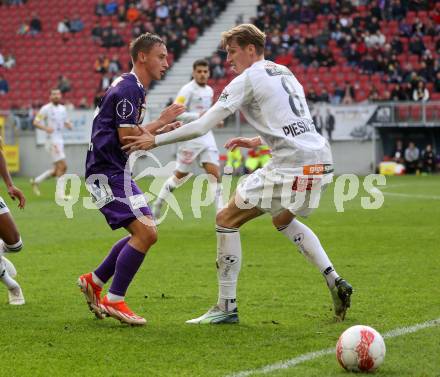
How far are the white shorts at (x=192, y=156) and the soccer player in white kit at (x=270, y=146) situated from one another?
324 inches

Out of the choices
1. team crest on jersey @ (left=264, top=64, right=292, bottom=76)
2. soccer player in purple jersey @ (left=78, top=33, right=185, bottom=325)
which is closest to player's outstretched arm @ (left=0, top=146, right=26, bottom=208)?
soccer player in purple jersey @ (left=78, top=33, right=185, bottom=325)

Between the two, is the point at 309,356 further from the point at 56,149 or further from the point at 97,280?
the point at 56,149

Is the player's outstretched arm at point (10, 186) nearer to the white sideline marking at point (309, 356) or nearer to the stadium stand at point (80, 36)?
the white sideline marking at point (309, 356)

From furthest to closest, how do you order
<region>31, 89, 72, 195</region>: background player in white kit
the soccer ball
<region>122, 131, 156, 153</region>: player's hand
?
<region>31, 89, 72, 195</region>: background player in white kit → <region>122, 131, 156, 153</region>: player's hand → the soccer ball

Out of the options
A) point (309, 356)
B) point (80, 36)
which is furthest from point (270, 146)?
point (80, 36)

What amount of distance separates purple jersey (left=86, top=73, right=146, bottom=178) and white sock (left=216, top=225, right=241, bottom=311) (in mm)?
962

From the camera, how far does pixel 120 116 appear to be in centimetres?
696

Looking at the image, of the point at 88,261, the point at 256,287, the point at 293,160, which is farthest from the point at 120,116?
the point at 88,261

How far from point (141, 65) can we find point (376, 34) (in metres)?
26.7

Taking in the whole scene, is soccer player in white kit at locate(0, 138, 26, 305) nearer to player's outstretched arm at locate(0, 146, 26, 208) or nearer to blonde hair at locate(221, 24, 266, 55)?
player's outstretched arm at locate(0, 146, 26, 208)

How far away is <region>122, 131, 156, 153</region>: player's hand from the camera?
22.4ft

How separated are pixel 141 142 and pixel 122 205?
593 millimetres

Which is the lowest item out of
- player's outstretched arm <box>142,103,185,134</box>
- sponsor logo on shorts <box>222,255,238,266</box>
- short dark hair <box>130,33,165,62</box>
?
sponsor logo on shorts <box>222,255,238,266</box>

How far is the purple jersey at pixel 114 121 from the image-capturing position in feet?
22.9
